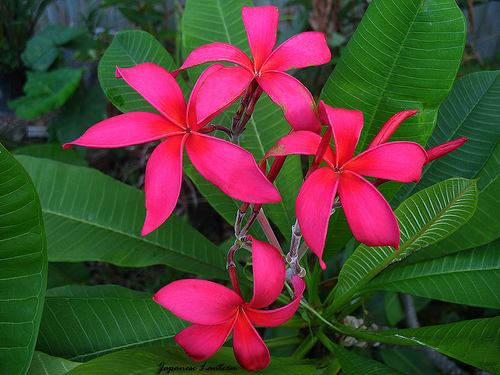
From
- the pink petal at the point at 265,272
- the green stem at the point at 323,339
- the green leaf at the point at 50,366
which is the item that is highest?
the pink petal at the point at 265,272

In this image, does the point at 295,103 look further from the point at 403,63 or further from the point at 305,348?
the point at 305,348

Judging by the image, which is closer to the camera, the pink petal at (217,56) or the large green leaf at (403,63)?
the pink petal at (217,56)

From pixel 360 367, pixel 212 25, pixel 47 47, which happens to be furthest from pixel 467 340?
pixel 47 47

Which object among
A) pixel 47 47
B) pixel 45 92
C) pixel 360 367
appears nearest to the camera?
pixel 360 367

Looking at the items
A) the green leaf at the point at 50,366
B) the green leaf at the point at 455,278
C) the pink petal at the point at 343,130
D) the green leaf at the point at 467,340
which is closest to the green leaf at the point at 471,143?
the green leaf at the point at 455,278

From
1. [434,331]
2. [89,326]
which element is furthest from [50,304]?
[434,331]

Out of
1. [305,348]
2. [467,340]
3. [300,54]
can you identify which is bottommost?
[305,348]

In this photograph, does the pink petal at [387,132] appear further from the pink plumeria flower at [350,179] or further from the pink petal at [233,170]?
the pink petal at [233,170]
